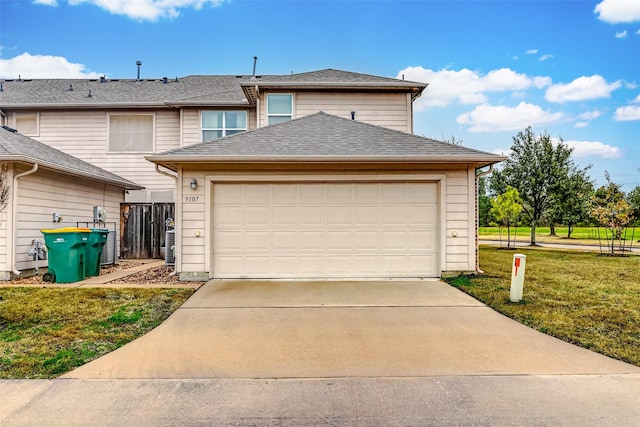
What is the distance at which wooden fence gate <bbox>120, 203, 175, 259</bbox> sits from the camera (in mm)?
13602

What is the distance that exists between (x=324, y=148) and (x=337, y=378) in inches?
222

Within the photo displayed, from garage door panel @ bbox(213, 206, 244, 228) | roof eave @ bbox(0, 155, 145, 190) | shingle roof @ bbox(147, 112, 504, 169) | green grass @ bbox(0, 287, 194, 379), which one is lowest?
green grass @ bbox(0, 287, 194, 379)

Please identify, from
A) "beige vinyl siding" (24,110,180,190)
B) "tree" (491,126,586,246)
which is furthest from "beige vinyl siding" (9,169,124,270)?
"tree" (491,126,586,246)

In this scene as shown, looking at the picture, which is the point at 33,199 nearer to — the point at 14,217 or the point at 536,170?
→ the point at 14,217

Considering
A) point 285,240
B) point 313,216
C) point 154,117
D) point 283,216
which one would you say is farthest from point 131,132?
point 313,216

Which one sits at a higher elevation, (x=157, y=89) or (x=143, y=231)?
(x=157, y=89)

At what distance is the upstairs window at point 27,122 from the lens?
46.2 ft

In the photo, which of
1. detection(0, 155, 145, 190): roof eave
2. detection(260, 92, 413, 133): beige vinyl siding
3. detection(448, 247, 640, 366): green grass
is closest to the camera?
detection(448, 247, 640, 366): green grass

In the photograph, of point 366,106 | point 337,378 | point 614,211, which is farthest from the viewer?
point 614,211

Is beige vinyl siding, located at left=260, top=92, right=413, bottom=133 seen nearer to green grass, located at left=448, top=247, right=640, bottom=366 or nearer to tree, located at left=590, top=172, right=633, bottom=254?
green grass, located at left=448, top=247, right=640, bottom=366

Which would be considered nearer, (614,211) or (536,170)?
A: (614,211)

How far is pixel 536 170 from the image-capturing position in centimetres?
2198

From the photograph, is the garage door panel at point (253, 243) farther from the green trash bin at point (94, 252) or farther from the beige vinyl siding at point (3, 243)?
the beige vinyl siding at point (3, 243)

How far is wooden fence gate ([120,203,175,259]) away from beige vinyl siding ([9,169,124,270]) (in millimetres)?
1343
